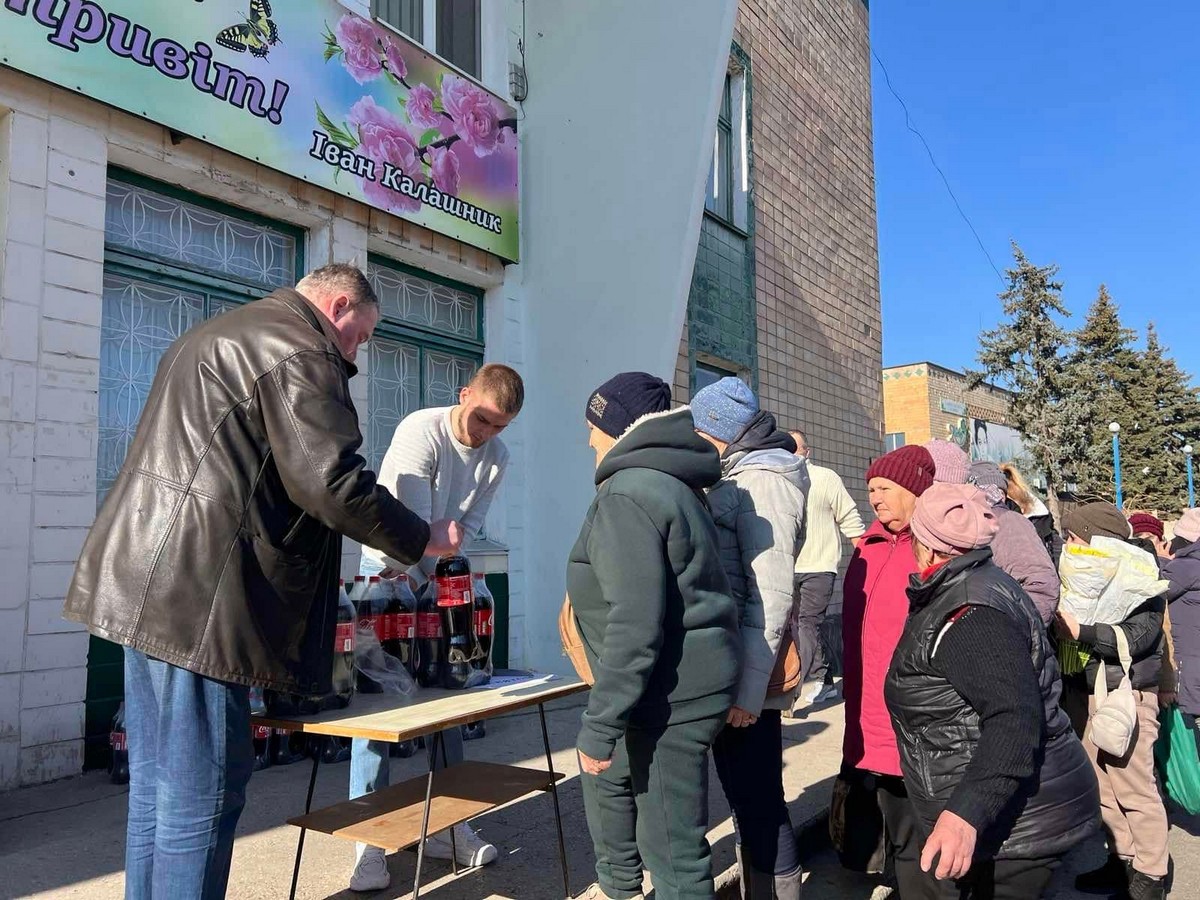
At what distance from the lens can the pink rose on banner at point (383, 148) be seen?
623cm

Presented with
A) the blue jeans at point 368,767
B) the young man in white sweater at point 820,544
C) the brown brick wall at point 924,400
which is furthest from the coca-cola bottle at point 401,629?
the brown brick wall at point 924,400

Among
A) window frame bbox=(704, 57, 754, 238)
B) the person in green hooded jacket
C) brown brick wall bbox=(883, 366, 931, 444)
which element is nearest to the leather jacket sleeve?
the person in green hooded jacket

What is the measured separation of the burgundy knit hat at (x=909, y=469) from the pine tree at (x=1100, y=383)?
121 ft

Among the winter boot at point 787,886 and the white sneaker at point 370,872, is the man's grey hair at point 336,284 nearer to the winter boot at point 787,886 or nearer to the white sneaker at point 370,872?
the white sneaker at point 370,872

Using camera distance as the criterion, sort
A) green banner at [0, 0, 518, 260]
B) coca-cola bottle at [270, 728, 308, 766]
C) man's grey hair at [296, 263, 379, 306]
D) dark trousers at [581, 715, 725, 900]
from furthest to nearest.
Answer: coca-cola bottle at [270, 728, 308, 766] < green banner at [0, 0, 518, 260] < man's grey hair at [296, 263, 379, 306] < dark trousers at [581, 715, 725, 900]

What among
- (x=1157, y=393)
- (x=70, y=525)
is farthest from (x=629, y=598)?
(x=1157, y=393)

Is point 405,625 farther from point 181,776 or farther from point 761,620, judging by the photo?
point 761,620

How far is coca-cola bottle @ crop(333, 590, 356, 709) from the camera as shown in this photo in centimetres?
281

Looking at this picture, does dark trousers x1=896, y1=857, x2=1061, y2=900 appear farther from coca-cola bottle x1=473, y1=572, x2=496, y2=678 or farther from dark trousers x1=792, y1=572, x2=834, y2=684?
dark trousers x1=792, y1=572, x2=834, y2=684

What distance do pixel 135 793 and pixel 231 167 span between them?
4.20 m

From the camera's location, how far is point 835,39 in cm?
1309

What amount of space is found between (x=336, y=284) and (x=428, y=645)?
4.28 feet

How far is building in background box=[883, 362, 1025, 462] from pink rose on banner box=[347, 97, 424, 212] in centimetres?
3125

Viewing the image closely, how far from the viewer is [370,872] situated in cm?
331
